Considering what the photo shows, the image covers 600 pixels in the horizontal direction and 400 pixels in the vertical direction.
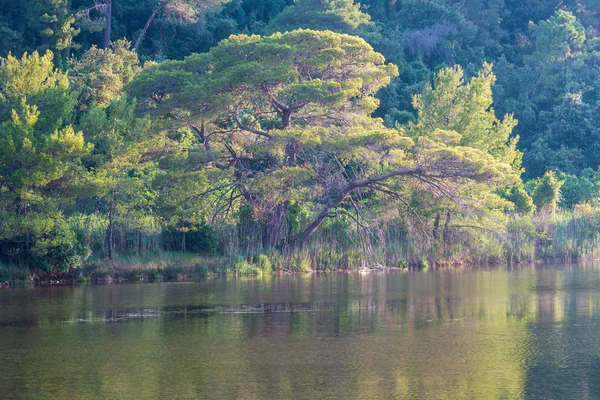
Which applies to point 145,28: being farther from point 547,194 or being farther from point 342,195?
point 547,194

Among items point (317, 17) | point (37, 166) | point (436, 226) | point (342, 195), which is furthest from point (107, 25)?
point (37, 166)

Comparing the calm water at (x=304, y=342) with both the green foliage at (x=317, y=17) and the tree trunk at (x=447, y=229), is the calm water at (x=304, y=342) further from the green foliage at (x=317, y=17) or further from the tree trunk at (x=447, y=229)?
the green foliage at (x=317, y=17)

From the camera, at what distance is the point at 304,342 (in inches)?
627

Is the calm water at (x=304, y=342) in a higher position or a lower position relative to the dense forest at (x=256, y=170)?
lower

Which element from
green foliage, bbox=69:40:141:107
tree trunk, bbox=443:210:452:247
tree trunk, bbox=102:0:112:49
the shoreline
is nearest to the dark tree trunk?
tree trunk, bbox=443:210:452:247

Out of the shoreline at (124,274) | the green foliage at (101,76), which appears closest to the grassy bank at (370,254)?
the shoreline at (124,274)

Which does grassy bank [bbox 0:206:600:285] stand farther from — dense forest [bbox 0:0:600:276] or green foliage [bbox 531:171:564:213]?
green foliage [bbox 531:171:564:213]

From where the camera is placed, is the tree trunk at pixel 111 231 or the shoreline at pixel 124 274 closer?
the shoreline at pixel 124 274

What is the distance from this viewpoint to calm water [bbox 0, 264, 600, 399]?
1228cm

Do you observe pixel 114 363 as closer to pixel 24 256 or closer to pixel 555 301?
pixel 555 301

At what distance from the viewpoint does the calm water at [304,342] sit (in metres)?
12.3

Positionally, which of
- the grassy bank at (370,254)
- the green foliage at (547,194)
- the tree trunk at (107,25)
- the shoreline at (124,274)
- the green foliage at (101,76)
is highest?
the tree trunk at (107,25)

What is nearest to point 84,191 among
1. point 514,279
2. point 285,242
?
point 285,242

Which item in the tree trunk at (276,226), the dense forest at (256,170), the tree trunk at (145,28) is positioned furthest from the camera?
the tree trunk at (145,28)
